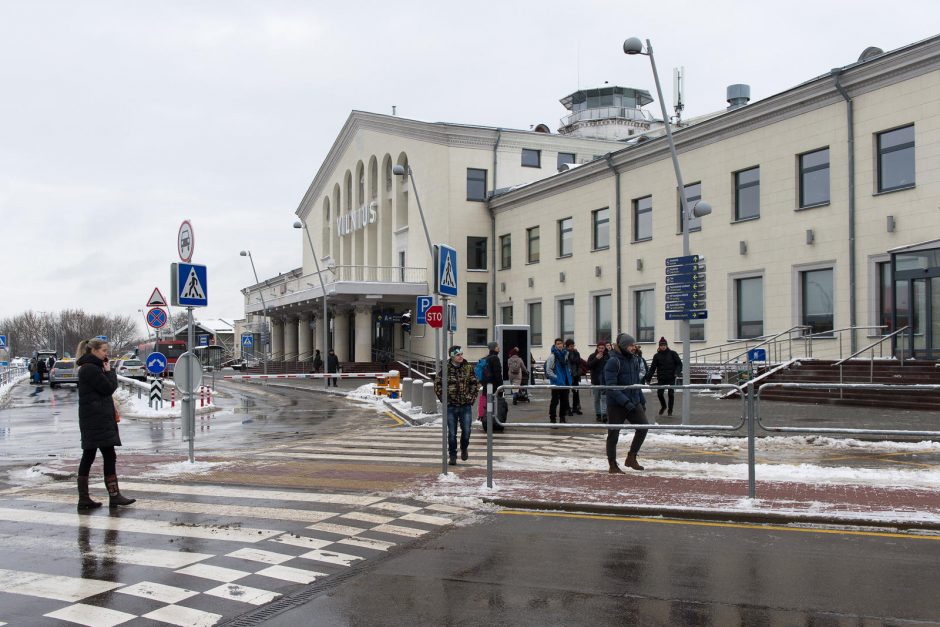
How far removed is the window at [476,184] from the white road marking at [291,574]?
40824mm

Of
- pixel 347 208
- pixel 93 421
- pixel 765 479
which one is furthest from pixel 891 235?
pixel 347 208

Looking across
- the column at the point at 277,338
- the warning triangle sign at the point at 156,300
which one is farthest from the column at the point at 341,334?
the warning triangle sign at the point at 156,300

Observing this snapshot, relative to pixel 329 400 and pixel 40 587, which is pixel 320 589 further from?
pixel 329 400

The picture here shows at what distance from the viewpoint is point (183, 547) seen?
7.35 meters

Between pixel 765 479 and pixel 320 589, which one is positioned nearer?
pixel 320 589

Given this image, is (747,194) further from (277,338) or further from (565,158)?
(277,338)

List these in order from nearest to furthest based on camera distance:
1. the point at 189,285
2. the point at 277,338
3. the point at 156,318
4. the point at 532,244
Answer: the point at 189,285 < the point at 156,318 < the point at 532,244 < the point at 277,338

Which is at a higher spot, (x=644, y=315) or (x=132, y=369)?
(x=644, y=315)

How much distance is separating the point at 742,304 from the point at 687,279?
1217cm

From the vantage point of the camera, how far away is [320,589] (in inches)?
238

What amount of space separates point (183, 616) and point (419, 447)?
9.72 m

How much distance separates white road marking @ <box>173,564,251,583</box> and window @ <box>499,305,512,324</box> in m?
38.5

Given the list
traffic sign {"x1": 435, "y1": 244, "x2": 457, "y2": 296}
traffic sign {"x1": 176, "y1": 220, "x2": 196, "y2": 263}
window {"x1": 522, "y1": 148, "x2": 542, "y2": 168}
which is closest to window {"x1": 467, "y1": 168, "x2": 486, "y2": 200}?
window {"x1": 522, "y1": 148, "x2": 542, "y2": 168}

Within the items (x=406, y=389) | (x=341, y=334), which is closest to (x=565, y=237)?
(x=406, y=389)
